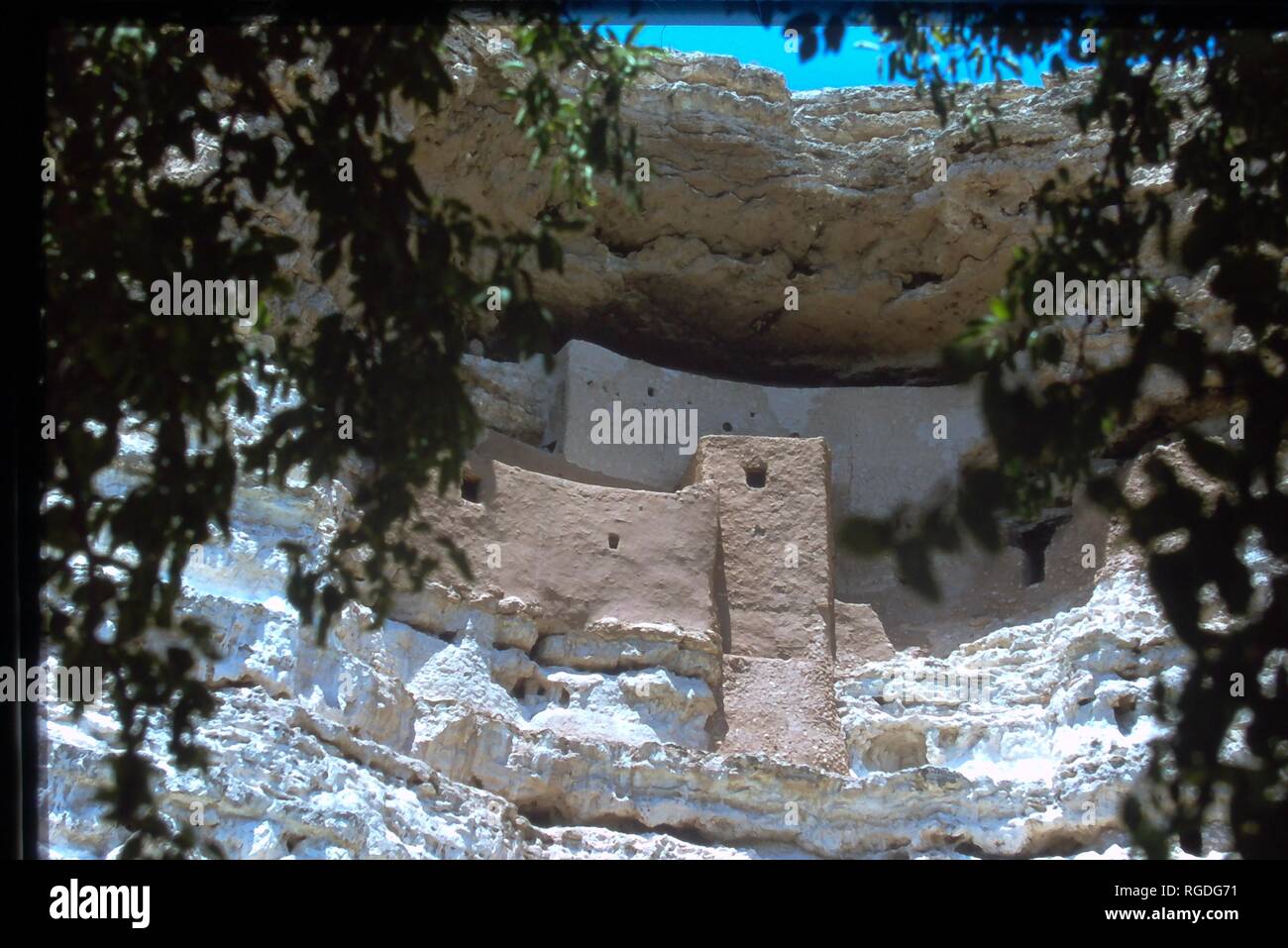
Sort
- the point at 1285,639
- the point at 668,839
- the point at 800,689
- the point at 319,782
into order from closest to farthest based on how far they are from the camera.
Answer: the point at 1285,639 < the point at 319,782 < the point at 668,839 < the point at 800,689

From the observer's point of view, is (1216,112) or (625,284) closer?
(1216,112)

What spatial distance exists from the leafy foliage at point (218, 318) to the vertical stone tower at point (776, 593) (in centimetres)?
691

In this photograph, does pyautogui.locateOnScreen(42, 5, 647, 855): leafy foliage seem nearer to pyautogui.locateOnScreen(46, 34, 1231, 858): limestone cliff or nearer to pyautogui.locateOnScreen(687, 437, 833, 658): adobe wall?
pyautogui.locateOnScreen(46, 34, 1231, 858): limestone cliff

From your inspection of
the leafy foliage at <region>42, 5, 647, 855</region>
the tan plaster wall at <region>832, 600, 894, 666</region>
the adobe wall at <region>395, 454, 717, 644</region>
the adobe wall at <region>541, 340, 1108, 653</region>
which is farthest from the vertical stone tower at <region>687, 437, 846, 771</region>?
the leafy foliage at <region>42, 5, 647, 855</region>

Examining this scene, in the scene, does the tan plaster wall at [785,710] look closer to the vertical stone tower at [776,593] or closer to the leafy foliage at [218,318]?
the vertical stone tower at [776,593]

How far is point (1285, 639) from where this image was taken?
331 cm

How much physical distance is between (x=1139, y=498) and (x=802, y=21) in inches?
260

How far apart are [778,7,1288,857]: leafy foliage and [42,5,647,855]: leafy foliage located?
83cm

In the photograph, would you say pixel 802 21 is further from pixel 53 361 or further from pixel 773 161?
pixel 773 161

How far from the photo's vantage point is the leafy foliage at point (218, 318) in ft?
11.0

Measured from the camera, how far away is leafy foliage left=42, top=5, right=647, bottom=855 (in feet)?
11.0

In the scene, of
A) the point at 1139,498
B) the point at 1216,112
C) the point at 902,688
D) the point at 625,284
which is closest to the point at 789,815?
the point at 902,688

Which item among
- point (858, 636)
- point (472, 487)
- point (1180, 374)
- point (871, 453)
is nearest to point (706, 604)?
point (858, 636)

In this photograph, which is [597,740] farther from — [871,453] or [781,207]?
[781,207]
